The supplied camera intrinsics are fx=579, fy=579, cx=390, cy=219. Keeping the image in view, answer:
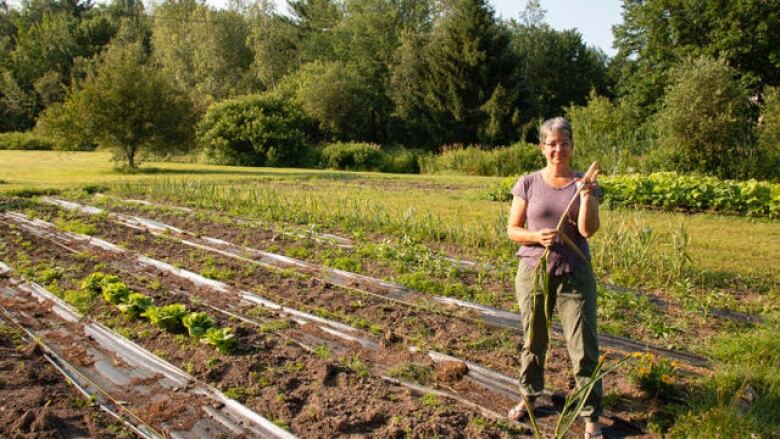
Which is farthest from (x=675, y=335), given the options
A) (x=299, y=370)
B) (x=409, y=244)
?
(x=409, y=244)

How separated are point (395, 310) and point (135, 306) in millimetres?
2203

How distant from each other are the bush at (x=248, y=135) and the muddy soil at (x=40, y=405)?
75.9ft

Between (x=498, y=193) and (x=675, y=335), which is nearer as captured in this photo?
(x=675, y=335)

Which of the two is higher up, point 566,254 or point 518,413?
point 566,254

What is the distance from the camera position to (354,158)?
27000 mm

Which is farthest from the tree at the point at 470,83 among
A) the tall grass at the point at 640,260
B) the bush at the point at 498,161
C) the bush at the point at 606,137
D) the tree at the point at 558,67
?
the tall grass at the point at 640,260

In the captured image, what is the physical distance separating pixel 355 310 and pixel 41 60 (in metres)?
51.6

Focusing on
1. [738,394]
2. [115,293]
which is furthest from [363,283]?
[738,394]

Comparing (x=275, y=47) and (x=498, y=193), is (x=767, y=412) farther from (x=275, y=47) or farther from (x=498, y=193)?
(x=275, y=47)

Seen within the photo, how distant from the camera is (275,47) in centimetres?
4162

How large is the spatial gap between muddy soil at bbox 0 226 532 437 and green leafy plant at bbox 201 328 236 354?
6 centimetres

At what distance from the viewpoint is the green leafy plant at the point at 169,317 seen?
4516 millimetres

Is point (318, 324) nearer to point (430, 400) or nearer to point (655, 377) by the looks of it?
point (430, 400)

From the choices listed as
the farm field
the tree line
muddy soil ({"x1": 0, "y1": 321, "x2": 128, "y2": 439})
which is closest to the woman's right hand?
the farm field
